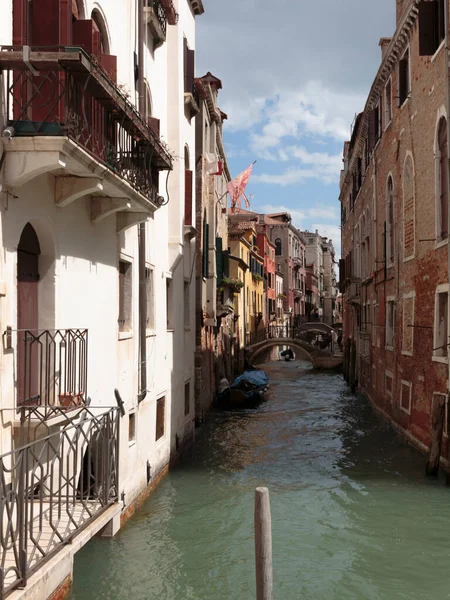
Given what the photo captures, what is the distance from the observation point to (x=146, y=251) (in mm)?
11359

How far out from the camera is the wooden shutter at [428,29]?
1315cm

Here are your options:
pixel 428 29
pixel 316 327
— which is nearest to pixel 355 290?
pixel 428 29

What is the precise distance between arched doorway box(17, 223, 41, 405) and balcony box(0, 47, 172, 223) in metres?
0.58

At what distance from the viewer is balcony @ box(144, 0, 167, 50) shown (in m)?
10.8

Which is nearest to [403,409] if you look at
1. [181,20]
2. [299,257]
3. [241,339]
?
[181,20]

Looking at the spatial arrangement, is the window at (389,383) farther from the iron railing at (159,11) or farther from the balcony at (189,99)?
the iron railing at (159,11)

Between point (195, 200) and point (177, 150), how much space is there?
3866 mm

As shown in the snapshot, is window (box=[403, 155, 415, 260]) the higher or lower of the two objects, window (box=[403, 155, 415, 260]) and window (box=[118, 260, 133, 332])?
the higher

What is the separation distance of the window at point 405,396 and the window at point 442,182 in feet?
13.9

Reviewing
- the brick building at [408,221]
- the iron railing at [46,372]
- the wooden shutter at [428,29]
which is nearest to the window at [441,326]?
the brick building at [408,221]

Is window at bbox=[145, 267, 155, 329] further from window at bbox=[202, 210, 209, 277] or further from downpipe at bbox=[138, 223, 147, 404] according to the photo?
window at bbox=[202, 210, 209, 277]

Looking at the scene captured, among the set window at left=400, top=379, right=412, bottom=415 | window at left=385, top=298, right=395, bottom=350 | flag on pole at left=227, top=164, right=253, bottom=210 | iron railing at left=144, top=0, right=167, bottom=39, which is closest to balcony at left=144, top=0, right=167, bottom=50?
iron railing at left=144, top=0, right=167, bottom=39

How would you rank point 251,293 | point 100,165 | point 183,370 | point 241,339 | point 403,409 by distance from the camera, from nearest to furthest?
point 100,165 → point 183,370 → point 403,409 → point 241,339 → point 251,293

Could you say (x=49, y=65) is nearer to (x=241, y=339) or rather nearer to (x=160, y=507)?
(x=160, y=507)
